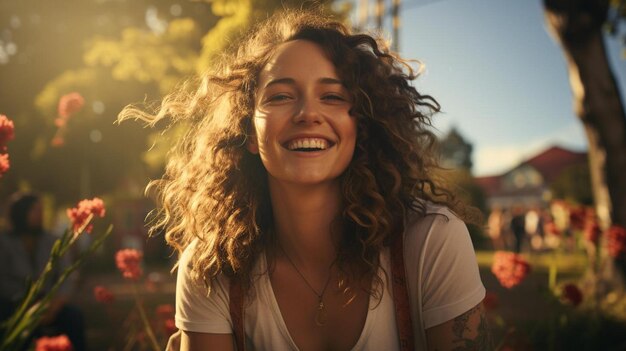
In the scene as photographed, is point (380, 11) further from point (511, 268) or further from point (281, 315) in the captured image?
point (281, 315)

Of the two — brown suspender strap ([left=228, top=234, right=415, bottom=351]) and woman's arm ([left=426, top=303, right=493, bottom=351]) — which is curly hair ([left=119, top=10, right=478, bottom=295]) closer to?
brown suspender strap ([left=228, top=234, right=415, bottom=351])

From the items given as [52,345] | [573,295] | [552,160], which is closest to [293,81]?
[52,345]

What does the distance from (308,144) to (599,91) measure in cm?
664

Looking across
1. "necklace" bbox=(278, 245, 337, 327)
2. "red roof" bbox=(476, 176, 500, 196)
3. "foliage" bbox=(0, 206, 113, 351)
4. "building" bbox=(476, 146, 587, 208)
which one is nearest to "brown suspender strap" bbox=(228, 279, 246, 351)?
"necklace" bbox=(278, 245, 337, 327)

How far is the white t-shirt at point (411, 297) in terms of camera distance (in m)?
2.07

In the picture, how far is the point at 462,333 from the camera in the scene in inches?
79.4

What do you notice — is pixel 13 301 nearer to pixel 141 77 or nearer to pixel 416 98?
pixel 416 98

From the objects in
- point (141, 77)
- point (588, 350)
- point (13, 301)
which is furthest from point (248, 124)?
point (141, 77)

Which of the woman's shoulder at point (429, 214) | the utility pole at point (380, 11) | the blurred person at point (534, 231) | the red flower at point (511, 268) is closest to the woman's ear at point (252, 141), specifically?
the woman's shoulder at point (429, 214)

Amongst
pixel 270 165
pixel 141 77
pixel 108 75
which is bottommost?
pixel 270 165

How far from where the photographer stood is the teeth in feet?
7.36

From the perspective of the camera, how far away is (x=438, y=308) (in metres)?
2.05

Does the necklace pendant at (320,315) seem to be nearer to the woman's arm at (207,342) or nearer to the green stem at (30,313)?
the woman's arm at (207,342)

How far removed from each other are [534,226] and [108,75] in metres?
14.9
